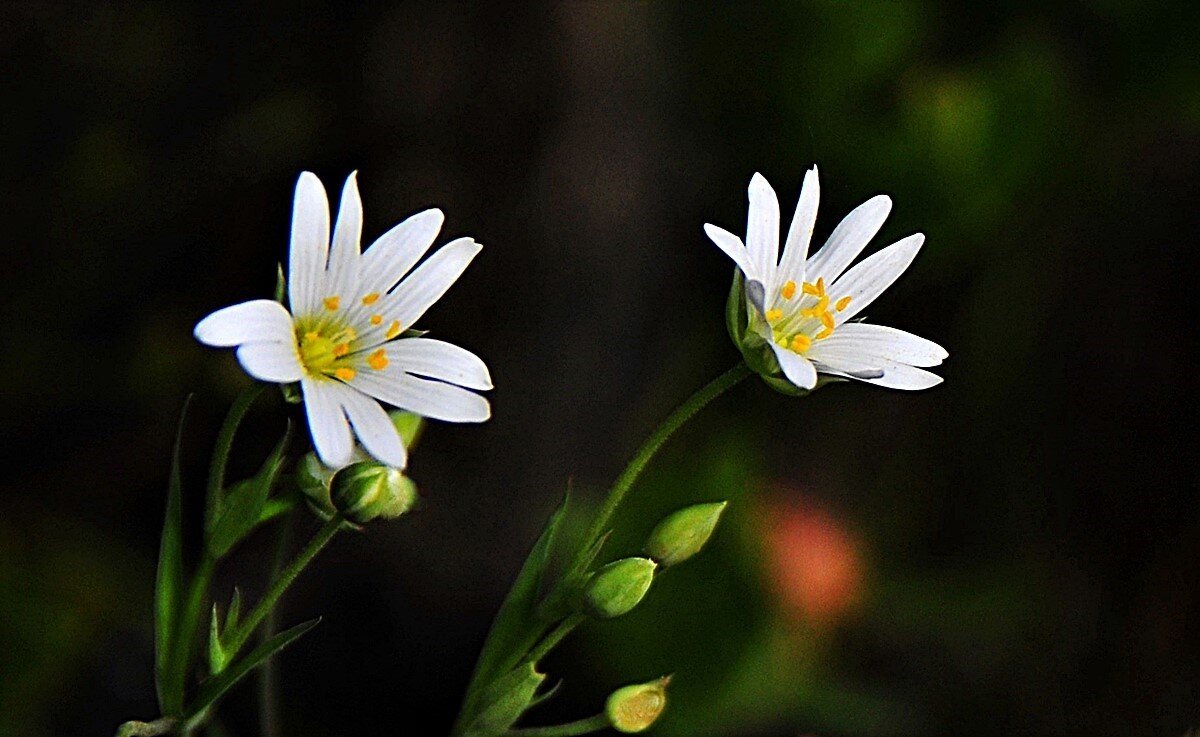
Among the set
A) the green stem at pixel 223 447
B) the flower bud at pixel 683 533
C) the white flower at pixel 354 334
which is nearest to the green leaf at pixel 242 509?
the green stem at pixel 223 447

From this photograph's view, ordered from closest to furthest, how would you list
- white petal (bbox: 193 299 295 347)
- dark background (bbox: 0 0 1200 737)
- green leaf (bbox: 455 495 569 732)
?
white petal (bbox: 193 299 295 347)
green leaf (bbox: 455 495 569 732)
dark background (bbox: 0 0 1200 737)

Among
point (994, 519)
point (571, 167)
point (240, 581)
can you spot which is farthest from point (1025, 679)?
point (240, 581)

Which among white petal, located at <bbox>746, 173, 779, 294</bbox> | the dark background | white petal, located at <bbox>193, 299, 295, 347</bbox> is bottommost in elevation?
the dark background

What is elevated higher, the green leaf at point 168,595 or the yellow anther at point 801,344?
the yellow anther at point 801,344

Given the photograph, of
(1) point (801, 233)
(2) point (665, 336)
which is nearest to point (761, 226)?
(1) point (801, 233)

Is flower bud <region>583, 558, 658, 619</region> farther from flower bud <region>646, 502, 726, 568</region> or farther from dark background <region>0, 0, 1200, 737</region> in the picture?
dark background <region>0, 0, 1200, 737</region>

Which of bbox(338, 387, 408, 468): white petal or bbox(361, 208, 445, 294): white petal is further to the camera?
bbox(361, 208, 445, 294): white petal

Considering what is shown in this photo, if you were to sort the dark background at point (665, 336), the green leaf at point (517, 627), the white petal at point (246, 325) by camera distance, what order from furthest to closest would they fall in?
the dark background at point (665, 336), the green leaf at point (517, 627), the white petal at point (246, 325)

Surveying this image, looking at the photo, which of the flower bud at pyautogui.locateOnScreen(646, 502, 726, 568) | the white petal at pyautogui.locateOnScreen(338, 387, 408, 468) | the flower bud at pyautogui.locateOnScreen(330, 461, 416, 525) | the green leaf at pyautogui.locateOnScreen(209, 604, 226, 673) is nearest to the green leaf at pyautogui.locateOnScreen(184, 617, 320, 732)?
the green leaf at pyautogui.locateOnScreen(209, 604, 226, 673)

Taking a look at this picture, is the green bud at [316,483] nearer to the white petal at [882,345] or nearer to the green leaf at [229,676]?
the green leaf at [229,676]
